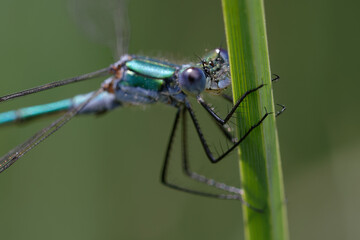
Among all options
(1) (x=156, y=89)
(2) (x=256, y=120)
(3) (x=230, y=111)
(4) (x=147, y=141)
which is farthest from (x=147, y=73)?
(4) (x=147, y=141)

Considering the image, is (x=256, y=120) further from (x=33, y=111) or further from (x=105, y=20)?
(x=33, y=111)

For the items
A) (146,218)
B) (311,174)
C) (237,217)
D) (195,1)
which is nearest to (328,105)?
(311,174)

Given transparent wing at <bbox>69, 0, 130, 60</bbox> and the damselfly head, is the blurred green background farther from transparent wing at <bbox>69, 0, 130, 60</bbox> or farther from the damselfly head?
the damselfly head

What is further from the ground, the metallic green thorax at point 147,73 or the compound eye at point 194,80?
the metallic green thorax at point 147,73

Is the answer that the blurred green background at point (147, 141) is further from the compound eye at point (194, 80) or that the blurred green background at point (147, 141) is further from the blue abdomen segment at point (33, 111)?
the compound eye at point (194, 80)

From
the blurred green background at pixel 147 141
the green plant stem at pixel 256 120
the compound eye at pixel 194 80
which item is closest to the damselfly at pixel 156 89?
the compound eye at pixel 194 80

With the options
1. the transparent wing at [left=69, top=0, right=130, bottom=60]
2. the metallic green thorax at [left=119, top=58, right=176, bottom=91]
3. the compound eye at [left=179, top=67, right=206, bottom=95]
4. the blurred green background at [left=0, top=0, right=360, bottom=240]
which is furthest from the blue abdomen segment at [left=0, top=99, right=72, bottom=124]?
the compound eye at [left=179, top=67, right=206, bottom=95]

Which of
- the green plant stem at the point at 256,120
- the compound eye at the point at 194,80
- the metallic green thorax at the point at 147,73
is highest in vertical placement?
the metallic green thorax at the point at 147,73

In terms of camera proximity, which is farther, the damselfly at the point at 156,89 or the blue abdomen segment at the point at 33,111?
the blue abdomen segment at the point at 33,111
